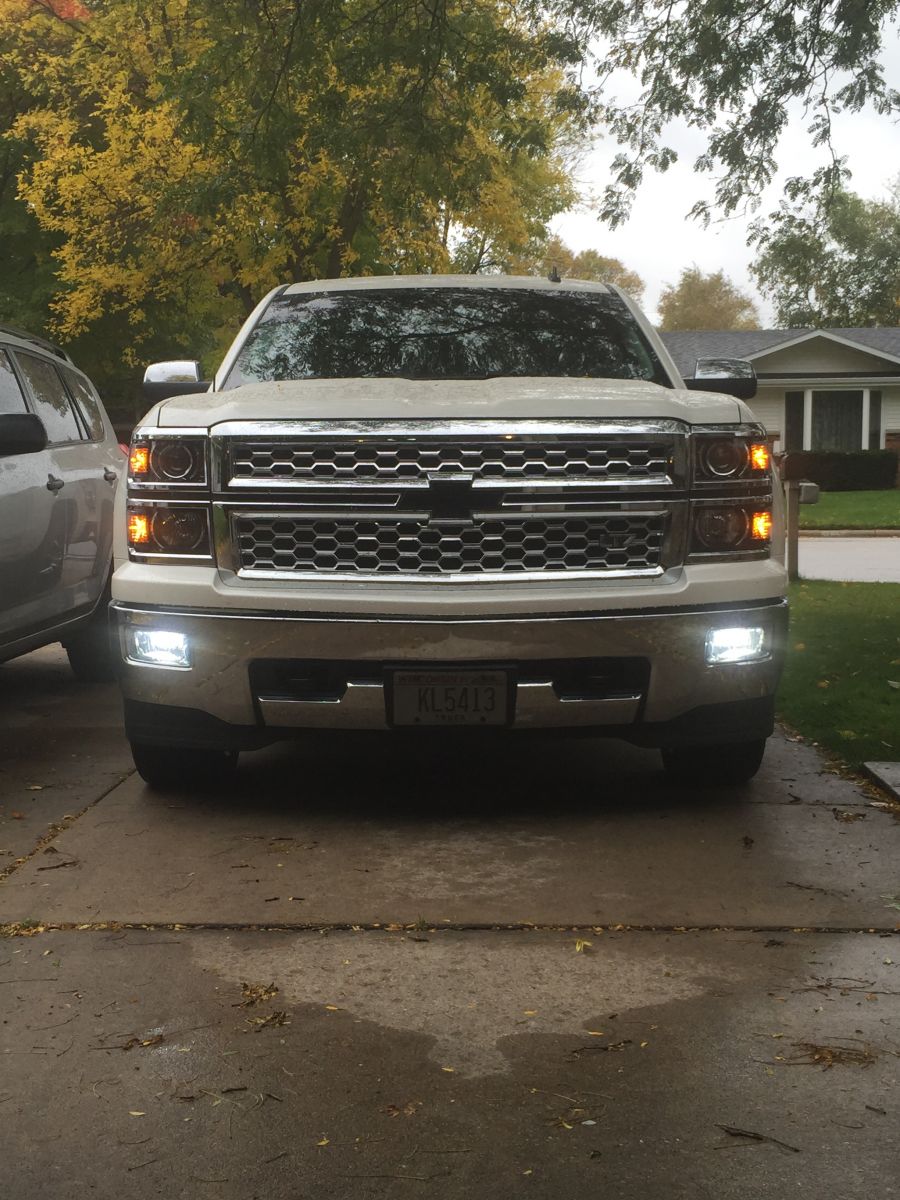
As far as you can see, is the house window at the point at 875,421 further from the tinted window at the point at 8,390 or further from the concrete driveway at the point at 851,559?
the tinted window at the point at 8,390

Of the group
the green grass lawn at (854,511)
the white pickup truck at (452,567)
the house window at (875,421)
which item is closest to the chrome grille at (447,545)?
the white pickup truck at (452,567)

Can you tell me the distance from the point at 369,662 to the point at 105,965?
4.87 ft

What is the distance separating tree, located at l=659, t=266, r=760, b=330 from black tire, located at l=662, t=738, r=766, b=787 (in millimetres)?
102532

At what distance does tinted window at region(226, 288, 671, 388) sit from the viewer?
6.28 m

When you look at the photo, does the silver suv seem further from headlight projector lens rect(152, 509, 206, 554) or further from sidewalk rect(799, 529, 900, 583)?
sidewalk rect(799, 529, 900, 583)

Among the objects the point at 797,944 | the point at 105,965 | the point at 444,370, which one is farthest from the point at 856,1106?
the point at 444,370

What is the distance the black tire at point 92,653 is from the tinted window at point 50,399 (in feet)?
3.51

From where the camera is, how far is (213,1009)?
368 centimetres

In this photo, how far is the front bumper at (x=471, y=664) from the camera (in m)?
5.12

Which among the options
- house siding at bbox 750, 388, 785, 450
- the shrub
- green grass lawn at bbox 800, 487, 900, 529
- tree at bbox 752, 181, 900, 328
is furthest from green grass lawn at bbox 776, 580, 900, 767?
tree at bbox 752, 181, 900, 328

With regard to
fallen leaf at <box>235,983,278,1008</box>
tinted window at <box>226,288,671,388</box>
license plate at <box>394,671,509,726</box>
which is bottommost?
fallen leaf at <box>235,983,278,1008</box>

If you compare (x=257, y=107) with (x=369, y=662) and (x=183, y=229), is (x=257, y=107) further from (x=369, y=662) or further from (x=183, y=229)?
(x=183, y=229)

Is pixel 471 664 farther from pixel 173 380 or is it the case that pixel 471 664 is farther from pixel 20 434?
pixel 20 434

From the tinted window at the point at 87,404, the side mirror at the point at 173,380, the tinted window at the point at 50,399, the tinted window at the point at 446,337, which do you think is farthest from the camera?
the tinted window at the point at 87,404
